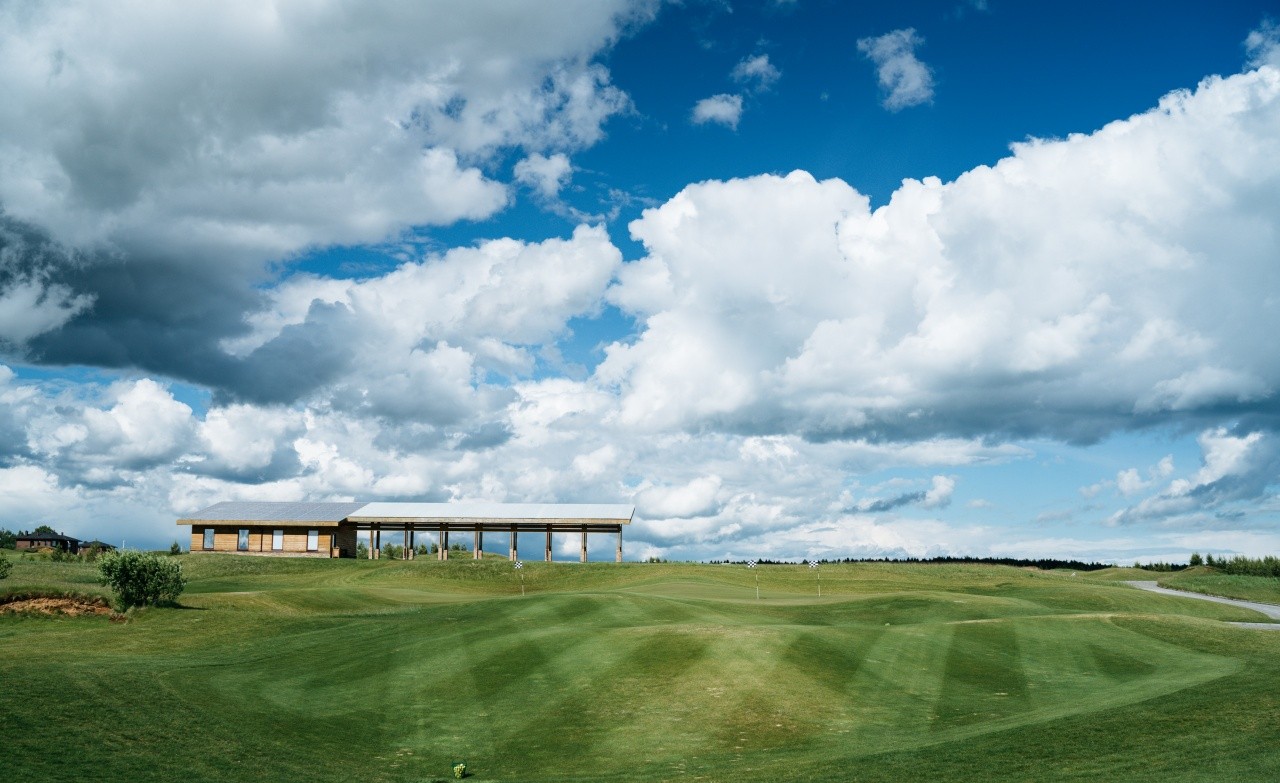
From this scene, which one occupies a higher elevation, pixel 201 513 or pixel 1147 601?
pixel 201 513

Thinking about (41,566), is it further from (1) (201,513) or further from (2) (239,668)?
(2) (239,668)

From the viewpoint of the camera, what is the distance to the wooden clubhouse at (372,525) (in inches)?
3440

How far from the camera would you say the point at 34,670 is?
25.5 m

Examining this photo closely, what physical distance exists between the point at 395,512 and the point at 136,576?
47539 mm

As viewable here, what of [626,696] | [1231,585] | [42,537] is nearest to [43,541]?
[42,537]

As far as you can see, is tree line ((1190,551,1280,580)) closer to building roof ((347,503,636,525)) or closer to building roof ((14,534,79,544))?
building roof ((347,503,636,525))

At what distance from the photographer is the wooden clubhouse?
287 ft

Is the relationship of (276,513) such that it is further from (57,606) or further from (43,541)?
(43,541)

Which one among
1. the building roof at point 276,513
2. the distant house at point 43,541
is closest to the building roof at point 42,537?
the distant house at point 43,541

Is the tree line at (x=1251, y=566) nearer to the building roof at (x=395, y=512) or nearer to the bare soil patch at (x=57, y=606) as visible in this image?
the building roof at (x=395, y=512)

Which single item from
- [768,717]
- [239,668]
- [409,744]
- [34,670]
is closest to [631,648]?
[768,717]

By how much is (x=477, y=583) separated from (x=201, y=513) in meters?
34.9

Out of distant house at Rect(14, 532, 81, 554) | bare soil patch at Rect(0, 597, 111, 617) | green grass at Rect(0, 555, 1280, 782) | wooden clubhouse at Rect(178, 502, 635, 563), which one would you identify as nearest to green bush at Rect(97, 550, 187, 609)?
bare soil patch at Rect(0, 597, 111, 617)

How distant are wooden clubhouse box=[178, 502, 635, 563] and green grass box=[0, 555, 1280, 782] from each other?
130 ft
